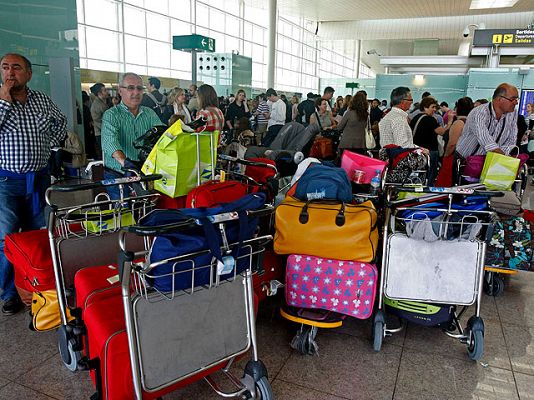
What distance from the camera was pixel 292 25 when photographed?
22.7 m

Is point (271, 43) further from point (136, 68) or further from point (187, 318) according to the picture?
point (187, 318)

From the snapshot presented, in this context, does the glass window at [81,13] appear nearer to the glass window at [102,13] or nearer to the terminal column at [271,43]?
the glass window at [102,13]

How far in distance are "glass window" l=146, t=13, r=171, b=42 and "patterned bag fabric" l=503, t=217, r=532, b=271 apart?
12977 millimetres

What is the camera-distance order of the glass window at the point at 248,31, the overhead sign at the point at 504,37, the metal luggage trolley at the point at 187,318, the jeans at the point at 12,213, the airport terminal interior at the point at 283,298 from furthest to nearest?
the glass window at the point at 248,31 → the overhead sign at the point at 504,37 → the jeans at the point at 12,213 → the airport terminal interior at the point at 283,298 → the metal luggage trolley at the point at 187,318

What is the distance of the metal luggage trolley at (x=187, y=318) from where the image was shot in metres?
1.68

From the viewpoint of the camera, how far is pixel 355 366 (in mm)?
2598

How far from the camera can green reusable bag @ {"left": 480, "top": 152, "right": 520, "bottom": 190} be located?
134 inches

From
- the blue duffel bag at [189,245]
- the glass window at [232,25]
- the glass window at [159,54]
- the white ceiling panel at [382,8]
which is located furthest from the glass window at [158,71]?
the blue duffel bag at [189,245]

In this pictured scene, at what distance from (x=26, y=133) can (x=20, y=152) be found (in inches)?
5.2

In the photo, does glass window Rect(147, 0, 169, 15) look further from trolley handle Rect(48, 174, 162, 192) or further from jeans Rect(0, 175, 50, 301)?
trolley handle Rect(48, 174, 162, 192)

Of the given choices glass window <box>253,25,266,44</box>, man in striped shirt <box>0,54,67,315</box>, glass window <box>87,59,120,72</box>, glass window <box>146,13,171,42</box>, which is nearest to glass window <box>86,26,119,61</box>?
glass window <box>87,59,120,72</box>

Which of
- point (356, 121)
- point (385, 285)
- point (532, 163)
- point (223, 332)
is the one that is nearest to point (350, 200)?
point (385, 285)

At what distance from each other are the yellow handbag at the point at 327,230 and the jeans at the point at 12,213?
5.78 feet

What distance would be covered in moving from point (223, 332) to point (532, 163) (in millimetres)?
9683
